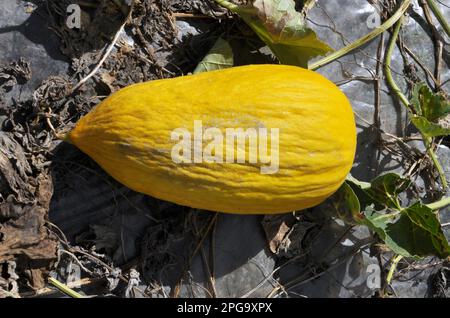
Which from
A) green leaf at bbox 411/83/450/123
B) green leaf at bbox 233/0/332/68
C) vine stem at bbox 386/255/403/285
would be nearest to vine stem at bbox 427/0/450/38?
green leaf at bbox 411/83/450/123

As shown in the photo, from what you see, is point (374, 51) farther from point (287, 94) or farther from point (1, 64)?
point (1, 64)

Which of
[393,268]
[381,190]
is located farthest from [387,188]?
[393,268]

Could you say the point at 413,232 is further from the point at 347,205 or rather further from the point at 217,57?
the point at 217,57

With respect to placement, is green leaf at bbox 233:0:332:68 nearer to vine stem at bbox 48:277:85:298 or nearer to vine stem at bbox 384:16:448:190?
vine stem at bbox 384:16:448:190

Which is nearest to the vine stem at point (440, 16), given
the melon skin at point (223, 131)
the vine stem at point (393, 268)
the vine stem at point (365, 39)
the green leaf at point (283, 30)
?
the vine stem at point (365, 39)

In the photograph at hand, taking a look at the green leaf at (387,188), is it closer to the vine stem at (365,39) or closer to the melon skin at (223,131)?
the melon skin at (223,131)

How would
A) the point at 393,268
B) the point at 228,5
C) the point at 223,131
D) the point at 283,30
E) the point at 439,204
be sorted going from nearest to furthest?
the point at 223,131 < the point at 283,30 < the point at 228,5 < the point at 439,204 < the point at 393,268

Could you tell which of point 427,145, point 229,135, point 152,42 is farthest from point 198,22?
point 427,145
